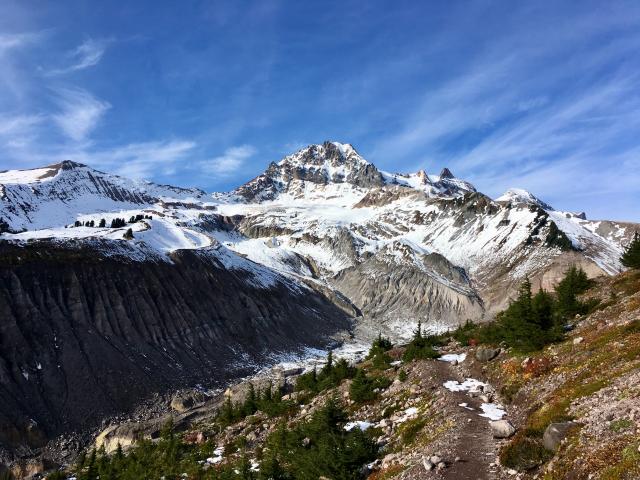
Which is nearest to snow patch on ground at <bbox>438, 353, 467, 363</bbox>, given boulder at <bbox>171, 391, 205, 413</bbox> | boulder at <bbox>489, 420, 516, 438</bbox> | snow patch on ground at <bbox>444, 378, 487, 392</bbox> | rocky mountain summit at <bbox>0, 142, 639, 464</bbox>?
snow patch on ground at <bbox>444, 378, 487, 392</bbox>

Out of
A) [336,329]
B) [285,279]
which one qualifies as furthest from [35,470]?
[285,279]

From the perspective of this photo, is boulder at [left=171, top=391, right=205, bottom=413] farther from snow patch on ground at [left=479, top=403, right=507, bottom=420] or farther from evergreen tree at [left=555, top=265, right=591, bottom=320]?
snow patch on ground at [left=479, top=403, right=507, bottom=420]

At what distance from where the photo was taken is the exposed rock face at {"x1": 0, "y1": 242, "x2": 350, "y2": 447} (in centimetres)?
6662

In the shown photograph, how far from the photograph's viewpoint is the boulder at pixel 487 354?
35.1 m

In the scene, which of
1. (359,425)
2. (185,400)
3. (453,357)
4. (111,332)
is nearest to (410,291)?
(111,332)

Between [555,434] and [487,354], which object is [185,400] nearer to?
[487,354]

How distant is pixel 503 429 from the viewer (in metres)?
21.0

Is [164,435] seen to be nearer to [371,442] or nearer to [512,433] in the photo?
[371,442]

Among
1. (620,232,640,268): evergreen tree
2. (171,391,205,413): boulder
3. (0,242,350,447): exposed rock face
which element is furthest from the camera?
(171,391,205,413): boulder

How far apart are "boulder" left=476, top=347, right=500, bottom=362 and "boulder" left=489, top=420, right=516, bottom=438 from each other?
1391 centimetres

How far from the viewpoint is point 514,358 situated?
31.9 m

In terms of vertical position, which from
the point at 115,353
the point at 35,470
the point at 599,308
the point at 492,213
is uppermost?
the point at 492,213

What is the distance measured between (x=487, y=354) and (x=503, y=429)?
48.9 ft

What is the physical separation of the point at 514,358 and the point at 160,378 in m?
62.1
